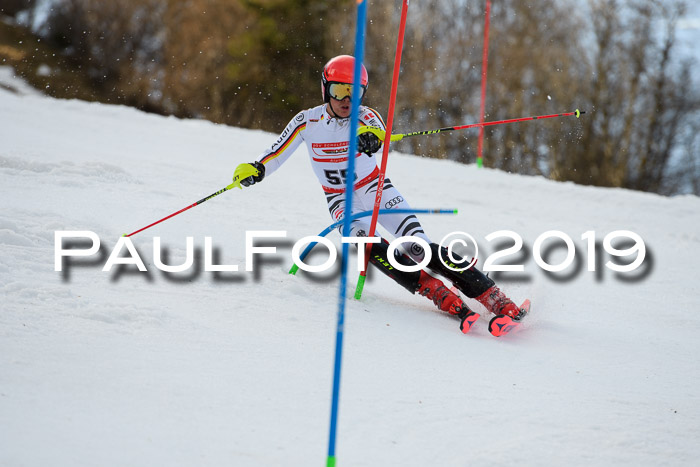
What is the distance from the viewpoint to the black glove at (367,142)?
3793 mm

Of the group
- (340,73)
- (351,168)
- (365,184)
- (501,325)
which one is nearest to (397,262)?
(365,184)

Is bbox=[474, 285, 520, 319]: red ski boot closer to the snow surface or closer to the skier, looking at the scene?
the skier

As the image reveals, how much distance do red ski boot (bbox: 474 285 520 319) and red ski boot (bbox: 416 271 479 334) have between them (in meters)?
0.13

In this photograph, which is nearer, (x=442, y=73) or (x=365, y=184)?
(x=365, y=184)

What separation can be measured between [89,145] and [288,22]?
1490 cm

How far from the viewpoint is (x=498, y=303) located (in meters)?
4.00

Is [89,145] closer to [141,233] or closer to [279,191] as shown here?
[279,191]

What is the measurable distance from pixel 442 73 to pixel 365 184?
1832 centimetres

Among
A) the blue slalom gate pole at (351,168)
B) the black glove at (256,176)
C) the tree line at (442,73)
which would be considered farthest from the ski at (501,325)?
the tree line at (442,73)

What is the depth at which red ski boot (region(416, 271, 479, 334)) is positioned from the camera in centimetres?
401

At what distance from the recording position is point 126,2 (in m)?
23.1

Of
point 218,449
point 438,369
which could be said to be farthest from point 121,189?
point 218,449

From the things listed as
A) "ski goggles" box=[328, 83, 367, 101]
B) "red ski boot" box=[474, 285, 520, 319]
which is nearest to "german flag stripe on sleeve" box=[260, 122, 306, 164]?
"ski goggles" box=[328, 83, 367, 101]

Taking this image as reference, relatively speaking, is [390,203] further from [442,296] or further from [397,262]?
[442,296]
